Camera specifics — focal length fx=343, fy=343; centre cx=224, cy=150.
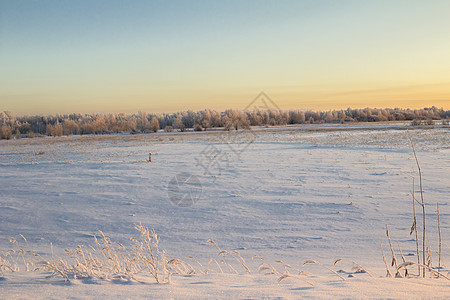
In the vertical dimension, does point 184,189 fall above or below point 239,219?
above

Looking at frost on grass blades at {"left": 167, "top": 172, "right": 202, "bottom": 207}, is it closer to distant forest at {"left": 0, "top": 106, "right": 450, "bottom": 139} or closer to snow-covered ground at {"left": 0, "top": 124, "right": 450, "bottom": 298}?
snow-covered ground at {"left": 0, "top": 124, "right": 450, "bottom": 298}

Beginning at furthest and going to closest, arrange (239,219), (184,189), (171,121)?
(171,121) < (184,189) < (239,219)

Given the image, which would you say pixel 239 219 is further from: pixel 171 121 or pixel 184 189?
pixel 171 121

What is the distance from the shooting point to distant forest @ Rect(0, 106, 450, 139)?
54188 mm

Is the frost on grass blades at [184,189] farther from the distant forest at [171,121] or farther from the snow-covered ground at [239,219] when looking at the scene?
the distant forest at [171,121]

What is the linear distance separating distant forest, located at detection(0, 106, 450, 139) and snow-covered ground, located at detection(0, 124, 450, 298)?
3634 centimetres

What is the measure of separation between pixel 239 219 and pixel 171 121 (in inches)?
2752

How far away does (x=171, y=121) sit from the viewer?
7594cm

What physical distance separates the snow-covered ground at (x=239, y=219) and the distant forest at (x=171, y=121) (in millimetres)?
36341

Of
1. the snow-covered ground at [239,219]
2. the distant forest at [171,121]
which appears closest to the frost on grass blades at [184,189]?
the snow-covered ground at [239,219]

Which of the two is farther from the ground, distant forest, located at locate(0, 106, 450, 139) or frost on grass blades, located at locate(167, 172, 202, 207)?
distant forest, located at locate(0, 106, 450, 139)

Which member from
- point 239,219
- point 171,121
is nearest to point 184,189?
point 239,219

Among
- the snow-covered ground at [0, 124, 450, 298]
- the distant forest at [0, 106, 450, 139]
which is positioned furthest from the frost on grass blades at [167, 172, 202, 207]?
the distant forest at [0, 106, 450, 139]

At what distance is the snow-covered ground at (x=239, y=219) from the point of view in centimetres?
256
